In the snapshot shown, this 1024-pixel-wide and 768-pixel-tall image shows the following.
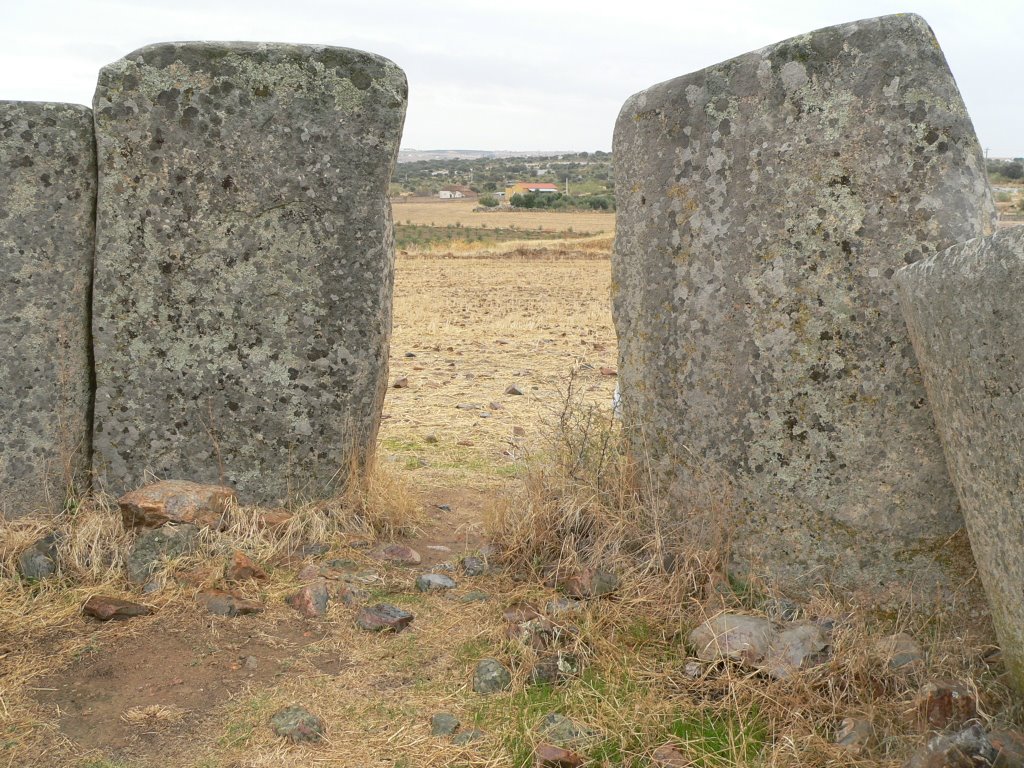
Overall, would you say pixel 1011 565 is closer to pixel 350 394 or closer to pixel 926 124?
pixel 926 124

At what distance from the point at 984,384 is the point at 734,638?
1.26 metres

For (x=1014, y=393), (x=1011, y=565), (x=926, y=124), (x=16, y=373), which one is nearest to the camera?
(x=1014, y=393)

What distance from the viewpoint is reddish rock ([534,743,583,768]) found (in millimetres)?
2975

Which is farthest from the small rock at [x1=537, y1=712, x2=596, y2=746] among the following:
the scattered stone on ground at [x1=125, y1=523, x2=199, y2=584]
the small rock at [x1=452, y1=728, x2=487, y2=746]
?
→ the scattered stone on ground at [x1=125, y1=523, x2=199, y2=584]

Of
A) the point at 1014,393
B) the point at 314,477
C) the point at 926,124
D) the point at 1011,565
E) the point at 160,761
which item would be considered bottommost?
the point at 160,761

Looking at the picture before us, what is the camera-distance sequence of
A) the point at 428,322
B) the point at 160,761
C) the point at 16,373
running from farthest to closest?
the point at 428,322 → the point at 16,373 → the point at 160,761

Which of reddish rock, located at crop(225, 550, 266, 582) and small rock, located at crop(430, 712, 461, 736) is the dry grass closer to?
reddish rock, located at crop(225, 550, 266, 582)

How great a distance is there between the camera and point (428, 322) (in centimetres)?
1238

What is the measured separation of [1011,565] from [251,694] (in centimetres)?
249

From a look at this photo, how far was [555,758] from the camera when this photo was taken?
2.98m

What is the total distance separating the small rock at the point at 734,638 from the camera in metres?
3.38

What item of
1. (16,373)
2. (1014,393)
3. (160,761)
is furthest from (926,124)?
(16,373)

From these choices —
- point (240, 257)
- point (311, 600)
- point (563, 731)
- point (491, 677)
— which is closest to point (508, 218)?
point (240, 257)

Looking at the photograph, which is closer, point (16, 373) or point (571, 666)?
point (571, 666)
